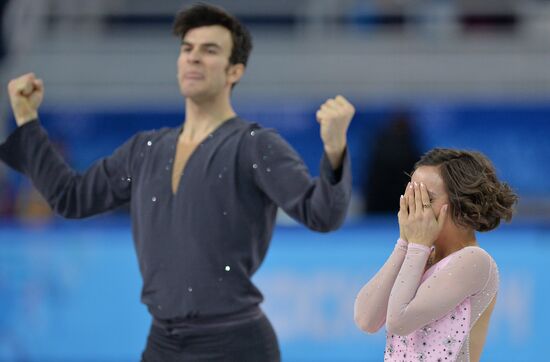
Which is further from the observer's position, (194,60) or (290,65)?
(290,65)

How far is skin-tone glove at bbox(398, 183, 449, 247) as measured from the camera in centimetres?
330

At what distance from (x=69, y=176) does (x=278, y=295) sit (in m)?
3.27

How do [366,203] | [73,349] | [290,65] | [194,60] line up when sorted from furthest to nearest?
[290,65], [366,203], [73,349], [194,60]

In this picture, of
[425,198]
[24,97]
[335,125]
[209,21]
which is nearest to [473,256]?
[425,198]

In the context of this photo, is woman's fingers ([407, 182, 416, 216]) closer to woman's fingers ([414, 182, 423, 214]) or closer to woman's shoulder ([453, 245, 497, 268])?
woman's fingers ([414, 182, 423, 214])

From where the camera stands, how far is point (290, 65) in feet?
40.8

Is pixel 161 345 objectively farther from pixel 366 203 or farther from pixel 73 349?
pixel 366 203

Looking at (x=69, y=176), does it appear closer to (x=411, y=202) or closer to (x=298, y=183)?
(x=298, y=183)

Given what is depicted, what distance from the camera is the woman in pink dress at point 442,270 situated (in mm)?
3277

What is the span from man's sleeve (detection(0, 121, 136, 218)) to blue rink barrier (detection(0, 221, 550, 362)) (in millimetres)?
3138

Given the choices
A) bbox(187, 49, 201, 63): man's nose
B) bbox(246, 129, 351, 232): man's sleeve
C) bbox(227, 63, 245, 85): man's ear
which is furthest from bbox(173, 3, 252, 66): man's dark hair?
bbox(246, 129, 351, 232): man's sleeve

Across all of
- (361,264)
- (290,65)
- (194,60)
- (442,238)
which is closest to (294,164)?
(194,60)

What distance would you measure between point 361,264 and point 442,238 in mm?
4427

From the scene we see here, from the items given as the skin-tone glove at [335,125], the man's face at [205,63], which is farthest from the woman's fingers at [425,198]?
the man's face at [205,63]
